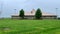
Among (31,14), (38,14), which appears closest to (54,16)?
(31,14)

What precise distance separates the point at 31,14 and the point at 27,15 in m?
3.04

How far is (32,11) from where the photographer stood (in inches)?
4614

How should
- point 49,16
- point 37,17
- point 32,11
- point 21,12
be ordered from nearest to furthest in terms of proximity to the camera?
point 37,17 → point 21,12 → point 49,16 → point 32,11

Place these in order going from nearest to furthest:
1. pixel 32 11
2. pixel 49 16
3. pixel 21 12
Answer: pixel 21 12 → pixel 49 16 → pixel 32 11

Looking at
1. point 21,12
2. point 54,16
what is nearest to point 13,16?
point 21,12

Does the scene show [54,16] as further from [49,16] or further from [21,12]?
[21,12]

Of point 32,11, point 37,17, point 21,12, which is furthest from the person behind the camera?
point 32,11

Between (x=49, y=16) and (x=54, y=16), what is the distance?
10.3ft

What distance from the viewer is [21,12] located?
325 ft

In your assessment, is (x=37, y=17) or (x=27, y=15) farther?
(x=27, y=15)

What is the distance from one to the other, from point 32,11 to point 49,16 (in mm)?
12699

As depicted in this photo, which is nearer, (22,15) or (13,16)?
(22,15)

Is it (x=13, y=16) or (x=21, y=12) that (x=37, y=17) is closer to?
(x=21, y=12)

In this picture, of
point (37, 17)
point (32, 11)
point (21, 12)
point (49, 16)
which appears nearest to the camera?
point (37, 17)
